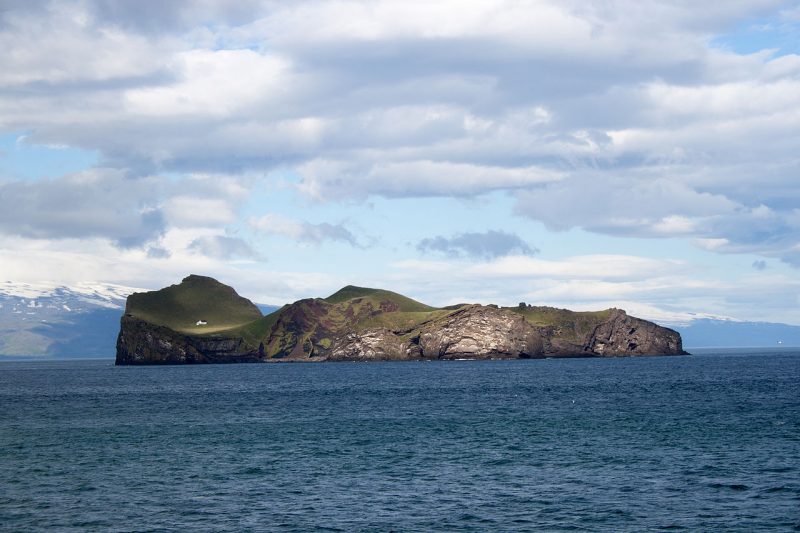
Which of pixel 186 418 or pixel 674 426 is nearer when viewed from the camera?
pixel 674 426

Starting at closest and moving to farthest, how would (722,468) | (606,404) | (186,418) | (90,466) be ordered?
(722,468), (90,466), (186,418), (606,404)

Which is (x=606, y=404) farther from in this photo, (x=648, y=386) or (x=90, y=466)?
(x=90, y=466)

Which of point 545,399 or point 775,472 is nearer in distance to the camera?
point 775,472

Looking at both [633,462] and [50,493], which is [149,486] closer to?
[50,493]

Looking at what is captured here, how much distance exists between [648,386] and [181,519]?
13863 centimetres

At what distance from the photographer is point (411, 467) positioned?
77688 millimetres

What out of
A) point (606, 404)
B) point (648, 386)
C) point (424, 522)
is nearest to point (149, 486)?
point (424, 522)

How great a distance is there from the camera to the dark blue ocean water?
58375 millimetres

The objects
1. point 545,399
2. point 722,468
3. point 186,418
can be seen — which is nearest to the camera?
point 722,468

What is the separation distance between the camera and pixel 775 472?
7150 centimetres

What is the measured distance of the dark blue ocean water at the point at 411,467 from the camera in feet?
192

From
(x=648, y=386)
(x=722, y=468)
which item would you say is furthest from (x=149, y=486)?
(x=648, y=386)

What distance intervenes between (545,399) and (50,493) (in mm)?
94899

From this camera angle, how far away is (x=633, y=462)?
77.6 meters
